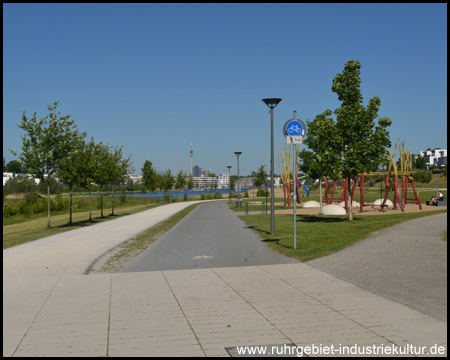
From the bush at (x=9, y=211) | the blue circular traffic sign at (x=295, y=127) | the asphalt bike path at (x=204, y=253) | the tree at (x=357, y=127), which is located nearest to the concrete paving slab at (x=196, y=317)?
the asphalt bike path at (x=204, y=253)

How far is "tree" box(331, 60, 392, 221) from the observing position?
1992 cm

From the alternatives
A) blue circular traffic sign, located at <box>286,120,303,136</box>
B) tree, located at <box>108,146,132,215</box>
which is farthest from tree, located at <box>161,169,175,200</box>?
blue circular traffic sign, located at <box>286,120,303,136</box>

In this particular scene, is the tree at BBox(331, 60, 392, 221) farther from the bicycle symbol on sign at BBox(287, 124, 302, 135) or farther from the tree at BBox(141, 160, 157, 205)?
the tree at BBox(141, 160, 157, 205)

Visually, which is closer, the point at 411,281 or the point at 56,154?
the point at 411,281

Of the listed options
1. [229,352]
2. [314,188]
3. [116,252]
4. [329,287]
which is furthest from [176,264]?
[314,188]

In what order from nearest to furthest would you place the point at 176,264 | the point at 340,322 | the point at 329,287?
the point at 340,322
the point at 329,287
the point at 176,264

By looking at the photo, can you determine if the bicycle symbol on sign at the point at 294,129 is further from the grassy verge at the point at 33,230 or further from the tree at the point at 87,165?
the tree at the point at 87,165

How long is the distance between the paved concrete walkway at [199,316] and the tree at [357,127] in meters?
12.5

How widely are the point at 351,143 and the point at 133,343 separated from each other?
1742 cm

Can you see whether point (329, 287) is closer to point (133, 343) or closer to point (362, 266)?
point (362, 266)

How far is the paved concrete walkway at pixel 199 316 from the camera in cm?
469

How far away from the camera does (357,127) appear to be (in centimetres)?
2019

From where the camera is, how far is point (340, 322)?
538 centimetres

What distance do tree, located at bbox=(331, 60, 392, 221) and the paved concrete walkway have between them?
1254cm
